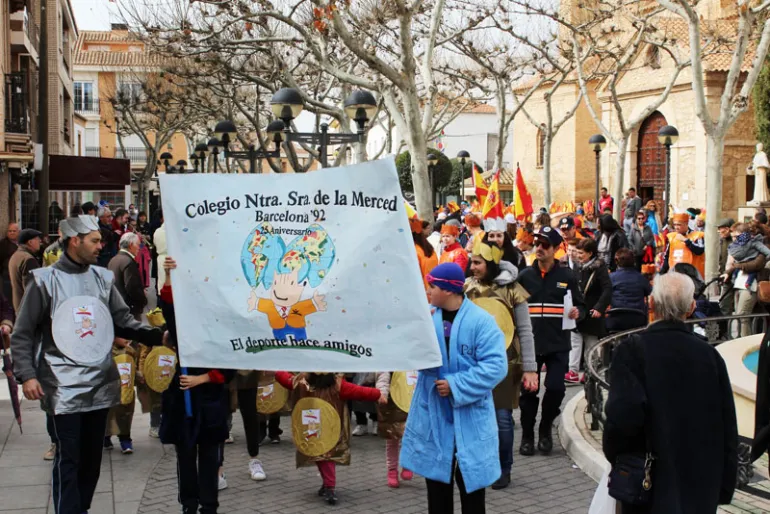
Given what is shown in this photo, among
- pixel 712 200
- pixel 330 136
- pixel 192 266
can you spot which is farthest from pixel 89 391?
pixel 712 200

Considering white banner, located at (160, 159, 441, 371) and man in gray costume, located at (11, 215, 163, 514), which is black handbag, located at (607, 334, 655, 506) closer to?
white banner, located at (160, 159, 441, 371)

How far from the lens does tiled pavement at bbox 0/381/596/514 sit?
6.79 meters

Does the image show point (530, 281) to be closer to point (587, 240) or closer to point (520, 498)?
point (520, 498)

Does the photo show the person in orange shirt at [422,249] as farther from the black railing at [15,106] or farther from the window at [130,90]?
the window at [130,90]

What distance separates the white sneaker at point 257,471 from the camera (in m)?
7.44

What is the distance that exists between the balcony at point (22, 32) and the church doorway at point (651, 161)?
24570 millimetres

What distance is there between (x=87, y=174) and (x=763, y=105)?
2194 cm

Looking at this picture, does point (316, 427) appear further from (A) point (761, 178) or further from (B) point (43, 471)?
(A) point (761, 178)

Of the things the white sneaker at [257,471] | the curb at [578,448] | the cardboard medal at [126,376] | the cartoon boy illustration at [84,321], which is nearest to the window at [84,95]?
the cardboard medal at [126,376]

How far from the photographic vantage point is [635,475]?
4289 mm

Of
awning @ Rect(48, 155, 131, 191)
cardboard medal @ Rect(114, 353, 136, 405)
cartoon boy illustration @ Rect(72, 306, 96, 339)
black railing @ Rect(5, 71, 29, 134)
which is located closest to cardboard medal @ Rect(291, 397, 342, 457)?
cartoon boy illustration @ Rect(72, 306, 96, 339)

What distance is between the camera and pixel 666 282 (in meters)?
4.47

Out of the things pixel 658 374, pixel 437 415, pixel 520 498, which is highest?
pixel 658 374

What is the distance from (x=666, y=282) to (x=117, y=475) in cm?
482
